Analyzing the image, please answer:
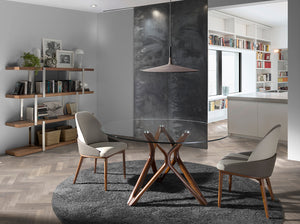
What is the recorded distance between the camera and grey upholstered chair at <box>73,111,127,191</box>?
365 centimetres

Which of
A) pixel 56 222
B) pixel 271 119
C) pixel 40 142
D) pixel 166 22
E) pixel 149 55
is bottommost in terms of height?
pixel 56 222

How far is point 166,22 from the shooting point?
583 cm

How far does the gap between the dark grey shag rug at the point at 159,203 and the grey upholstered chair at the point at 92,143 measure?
21 centimetres

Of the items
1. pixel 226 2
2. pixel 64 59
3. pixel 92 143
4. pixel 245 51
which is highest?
pixel 226 2

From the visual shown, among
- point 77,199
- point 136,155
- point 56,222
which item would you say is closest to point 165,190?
point 77,199

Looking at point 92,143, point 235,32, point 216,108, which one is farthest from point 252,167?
point 235,32

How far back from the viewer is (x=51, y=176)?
415 cm

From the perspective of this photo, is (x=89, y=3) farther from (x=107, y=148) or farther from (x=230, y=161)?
(x=230, y=161)

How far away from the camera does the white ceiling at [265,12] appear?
23.9 feet

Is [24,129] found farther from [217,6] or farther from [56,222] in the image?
[217,6]

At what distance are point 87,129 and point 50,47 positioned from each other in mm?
2573

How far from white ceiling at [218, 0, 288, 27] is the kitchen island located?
6.76 feet

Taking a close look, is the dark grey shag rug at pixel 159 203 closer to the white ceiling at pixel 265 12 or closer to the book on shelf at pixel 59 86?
the book on shelf at pixel 59 86

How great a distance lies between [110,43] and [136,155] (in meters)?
2.67
